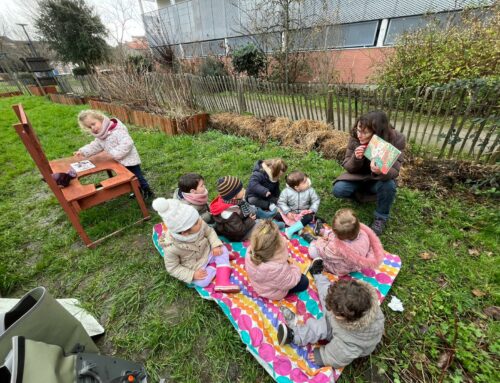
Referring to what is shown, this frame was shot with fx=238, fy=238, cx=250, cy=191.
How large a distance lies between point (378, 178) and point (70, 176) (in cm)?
384

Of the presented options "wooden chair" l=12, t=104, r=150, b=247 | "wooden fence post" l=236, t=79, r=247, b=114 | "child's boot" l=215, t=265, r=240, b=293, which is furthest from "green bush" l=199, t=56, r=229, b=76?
"child's boot" l=215, t=265, r=240, b=293

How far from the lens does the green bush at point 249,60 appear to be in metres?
10.4

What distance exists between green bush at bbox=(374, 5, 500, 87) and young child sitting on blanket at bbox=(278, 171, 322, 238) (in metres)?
5.36

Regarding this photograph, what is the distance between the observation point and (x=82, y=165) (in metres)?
3.45

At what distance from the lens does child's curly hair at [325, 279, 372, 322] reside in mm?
1582

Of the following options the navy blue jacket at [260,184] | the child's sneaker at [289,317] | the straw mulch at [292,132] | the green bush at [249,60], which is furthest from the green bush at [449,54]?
the child's sneaker at [289,317]

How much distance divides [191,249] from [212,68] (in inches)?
466

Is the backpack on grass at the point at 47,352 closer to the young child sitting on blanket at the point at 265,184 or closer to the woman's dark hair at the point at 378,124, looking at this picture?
the young child sitting on blanket at the point at 265,184

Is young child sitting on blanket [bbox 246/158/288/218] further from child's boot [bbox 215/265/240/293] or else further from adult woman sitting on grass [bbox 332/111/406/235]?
child's boot [bbox 215/265/240/293]

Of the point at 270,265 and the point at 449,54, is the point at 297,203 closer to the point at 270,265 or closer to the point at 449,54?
the point at 270,265

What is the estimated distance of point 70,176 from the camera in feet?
10.1

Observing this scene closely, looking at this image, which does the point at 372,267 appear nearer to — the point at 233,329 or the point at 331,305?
the point at 331,305

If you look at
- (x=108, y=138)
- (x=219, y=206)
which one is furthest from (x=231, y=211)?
(x=108, y=138)

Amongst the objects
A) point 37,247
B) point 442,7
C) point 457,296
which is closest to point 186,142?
point 37,247
